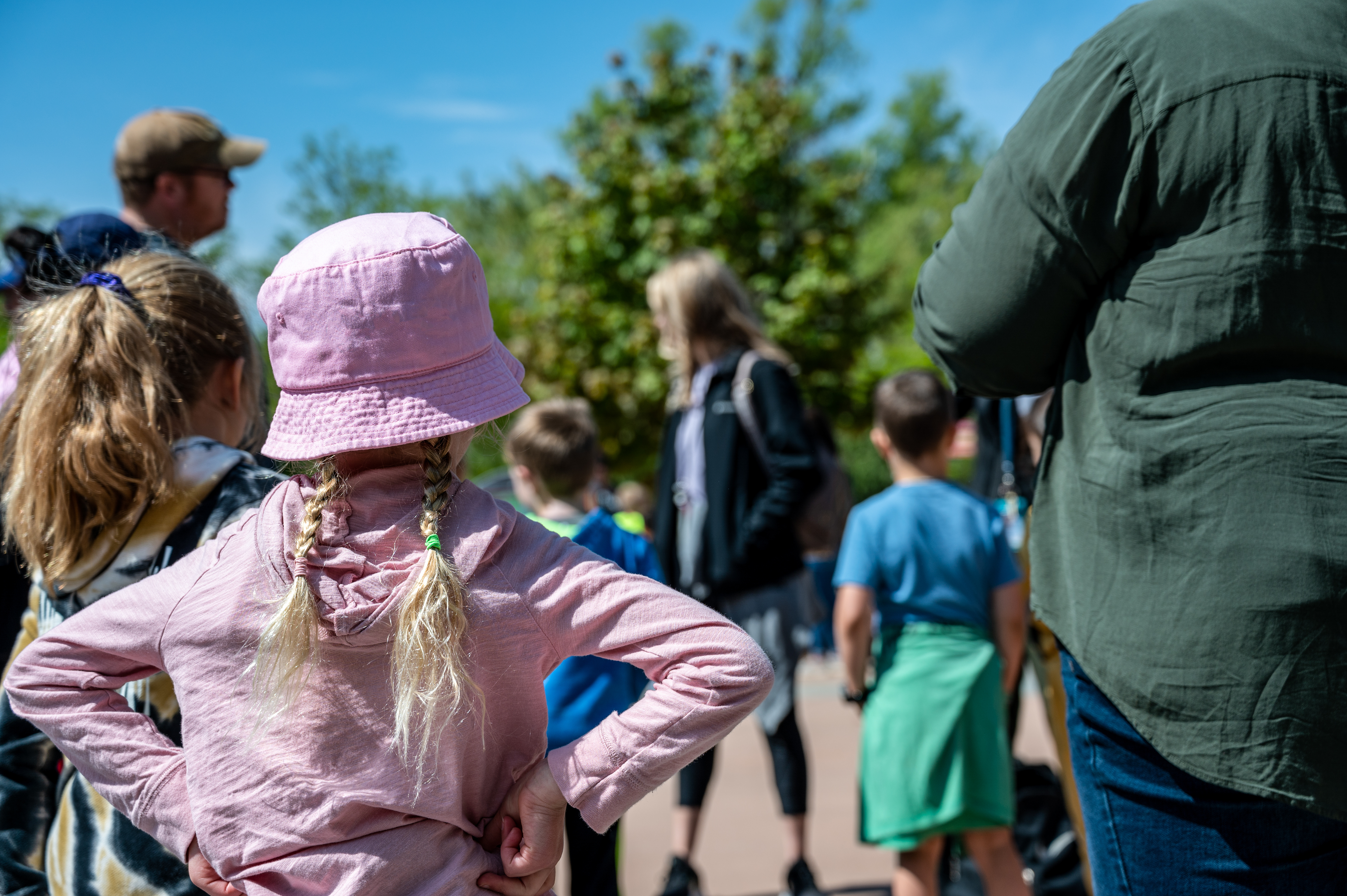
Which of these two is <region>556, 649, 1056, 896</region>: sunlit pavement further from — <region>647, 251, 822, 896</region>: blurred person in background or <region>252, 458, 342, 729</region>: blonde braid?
<region>252, 458, 342, 729</region>: blonde braid

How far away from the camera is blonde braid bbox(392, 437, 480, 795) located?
1244 millimetres

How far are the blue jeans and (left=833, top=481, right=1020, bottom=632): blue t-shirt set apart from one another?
1.48 metres

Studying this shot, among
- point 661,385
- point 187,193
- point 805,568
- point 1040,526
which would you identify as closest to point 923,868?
point 805,568

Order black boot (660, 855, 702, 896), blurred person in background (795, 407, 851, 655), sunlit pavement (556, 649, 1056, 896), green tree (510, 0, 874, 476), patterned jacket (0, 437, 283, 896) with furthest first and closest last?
green tree (510, 0, 874, 476) → blurred person in background (795, 407, 851, 655) → sunlit pavement (556, 649, 1056, 896) → black boot (660, 855, 702, 896) → patterned jacket (0, 437, 283, 896)

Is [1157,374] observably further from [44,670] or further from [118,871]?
[118,871]

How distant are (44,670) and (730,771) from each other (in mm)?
4385

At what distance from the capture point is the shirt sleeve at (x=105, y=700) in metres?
1.38

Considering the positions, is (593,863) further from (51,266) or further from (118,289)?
(51,266)

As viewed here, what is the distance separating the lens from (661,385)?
12.3 meters

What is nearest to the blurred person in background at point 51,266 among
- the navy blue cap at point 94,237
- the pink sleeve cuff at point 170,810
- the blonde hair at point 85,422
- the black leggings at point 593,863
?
the navy blue cap at point 94,237

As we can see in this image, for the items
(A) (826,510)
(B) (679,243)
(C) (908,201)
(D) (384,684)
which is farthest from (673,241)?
(C) (908,201)

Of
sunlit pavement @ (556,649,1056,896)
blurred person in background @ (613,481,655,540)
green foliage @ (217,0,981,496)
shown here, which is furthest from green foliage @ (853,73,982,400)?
sunlit pavement @ (556,649,1056,896)

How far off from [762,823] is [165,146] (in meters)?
3.48

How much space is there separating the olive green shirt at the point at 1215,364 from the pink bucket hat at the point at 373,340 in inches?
32.7
